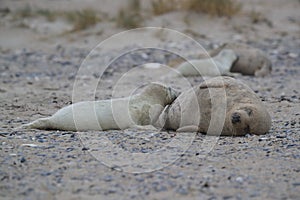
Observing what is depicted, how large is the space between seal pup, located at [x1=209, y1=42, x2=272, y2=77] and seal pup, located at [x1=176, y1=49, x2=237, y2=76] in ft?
0.35

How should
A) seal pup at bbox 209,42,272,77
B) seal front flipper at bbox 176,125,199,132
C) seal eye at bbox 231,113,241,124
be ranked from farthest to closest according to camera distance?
seal pup at bbox 209,42,272,77 → seal front flipper at bbox 176,125,199,132 → seal eye at bbox 231,113,241,124

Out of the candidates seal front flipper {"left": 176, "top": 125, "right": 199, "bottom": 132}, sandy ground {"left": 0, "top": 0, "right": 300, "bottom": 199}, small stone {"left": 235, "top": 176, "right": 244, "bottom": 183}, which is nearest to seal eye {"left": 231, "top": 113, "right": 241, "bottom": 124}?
sandy ground {"left": 0, "top": 0, "right": 300, "bottom": 199}

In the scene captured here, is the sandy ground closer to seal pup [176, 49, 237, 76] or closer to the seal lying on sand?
the seal lying on sand

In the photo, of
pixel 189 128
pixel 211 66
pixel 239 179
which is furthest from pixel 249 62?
pixel 239 179

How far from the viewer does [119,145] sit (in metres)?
4.46

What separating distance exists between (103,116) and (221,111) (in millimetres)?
1019

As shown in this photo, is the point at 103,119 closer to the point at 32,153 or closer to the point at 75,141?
the point at 75,141

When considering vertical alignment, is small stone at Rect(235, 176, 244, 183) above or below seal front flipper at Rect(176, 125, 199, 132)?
below

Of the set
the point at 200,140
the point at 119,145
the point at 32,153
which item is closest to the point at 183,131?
the point at 200,140

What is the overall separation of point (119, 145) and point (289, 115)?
2.10 m

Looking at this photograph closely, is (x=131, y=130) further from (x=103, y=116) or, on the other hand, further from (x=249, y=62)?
(x=249, y=62)

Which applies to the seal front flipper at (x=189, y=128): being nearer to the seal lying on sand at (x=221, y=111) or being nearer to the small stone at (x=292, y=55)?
the seal lying on sand at (x=221, y=111)

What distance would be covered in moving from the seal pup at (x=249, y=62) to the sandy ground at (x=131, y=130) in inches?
7.8

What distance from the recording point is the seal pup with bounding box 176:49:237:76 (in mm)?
8320
